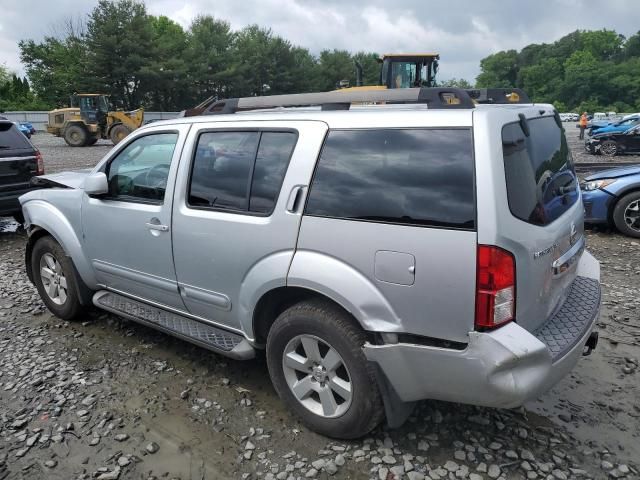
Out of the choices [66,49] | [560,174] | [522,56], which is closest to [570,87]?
[522,56]

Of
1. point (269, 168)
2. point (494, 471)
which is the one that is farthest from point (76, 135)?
point (494, 471)

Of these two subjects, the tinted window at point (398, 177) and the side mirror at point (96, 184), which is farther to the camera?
the side mirror at point (96, 184)

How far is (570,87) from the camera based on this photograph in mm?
94500

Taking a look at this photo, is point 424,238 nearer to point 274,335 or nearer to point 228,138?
point 274,335

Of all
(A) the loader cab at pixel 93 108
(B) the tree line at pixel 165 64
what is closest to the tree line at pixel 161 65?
(B) the tree line at pixel 165 64

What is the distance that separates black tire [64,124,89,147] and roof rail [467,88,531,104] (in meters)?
25.4

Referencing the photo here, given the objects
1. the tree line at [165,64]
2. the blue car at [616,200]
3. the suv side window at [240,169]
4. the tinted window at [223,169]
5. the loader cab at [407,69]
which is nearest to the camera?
the suv side window at [240,169]

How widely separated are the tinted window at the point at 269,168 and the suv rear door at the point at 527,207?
1052 mm

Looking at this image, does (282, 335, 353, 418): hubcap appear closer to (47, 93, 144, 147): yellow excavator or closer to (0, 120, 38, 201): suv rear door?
(0, 120, 38, 201): suv rear door

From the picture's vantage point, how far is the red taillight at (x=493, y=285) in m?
2.15

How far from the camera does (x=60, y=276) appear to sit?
4.35m

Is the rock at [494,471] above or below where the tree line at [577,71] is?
below

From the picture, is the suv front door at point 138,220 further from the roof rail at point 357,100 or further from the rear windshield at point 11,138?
the rear windshield at point 11,138

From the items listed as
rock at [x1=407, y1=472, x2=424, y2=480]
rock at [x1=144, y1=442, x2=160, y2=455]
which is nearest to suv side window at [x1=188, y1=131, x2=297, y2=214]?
rock at [x1=144, y1=442, x2=160, y2=455]
